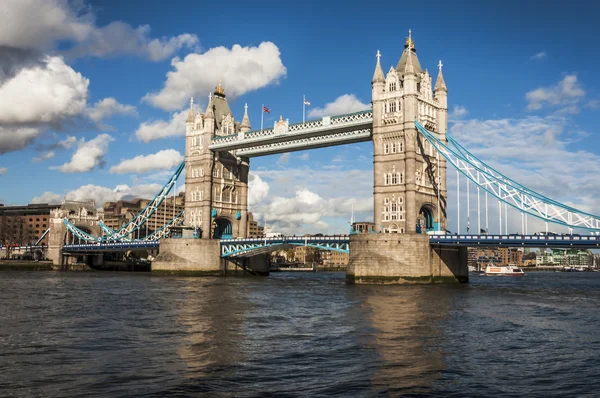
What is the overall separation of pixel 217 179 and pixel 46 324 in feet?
200

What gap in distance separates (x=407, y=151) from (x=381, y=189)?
5275 mm

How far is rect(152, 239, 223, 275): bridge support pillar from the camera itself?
82125 millimetres

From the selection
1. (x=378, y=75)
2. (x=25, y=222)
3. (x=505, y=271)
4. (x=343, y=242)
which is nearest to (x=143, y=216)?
(x=343, y=242)

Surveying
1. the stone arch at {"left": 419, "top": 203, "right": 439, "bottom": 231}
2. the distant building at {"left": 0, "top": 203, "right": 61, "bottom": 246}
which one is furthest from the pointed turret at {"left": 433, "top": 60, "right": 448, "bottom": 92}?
the distant building at {"left": 0, "top": 203, "right": 61, "bottom": 246}

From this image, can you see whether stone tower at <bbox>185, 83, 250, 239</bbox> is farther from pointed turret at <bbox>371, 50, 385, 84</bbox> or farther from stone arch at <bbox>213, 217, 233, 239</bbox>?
pointed turret at <bbox>371, 50, 385, 84</bbox>

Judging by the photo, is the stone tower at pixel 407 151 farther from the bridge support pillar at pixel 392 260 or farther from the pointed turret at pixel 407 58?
the bridge support pillar at pixel 392 260

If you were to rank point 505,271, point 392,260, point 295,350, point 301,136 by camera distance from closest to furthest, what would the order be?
point 295,350
point 392,260
point 301,136
point 505,271

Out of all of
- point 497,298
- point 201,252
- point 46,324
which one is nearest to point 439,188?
point 497,298

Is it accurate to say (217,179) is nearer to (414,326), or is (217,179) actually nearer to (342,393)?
(414,326)

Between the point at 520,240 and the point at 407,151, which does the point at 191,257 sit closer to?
the point at 407,151

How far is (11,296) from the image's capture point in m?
43.4

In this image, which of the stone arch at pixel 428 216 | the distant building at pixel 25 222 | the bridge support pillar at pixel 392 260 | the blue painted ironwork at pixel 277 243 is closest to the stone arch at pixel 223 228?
the blue painted ironwork at pixel 277 243

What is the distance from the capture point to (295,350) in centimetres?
2131

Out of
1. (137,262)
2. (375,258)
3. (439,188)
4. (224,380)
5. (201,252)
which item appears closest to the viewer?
(224,380)
